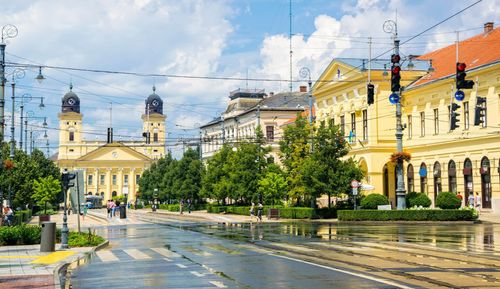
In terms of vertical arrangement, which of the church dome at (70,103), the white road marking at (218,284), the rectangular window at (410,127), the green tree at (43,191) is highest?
the church dome at (70,103)

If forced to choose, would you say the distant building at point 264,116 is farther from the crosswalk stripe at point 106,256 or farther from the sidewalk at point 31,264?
the crosswalk stripe at point 106,256

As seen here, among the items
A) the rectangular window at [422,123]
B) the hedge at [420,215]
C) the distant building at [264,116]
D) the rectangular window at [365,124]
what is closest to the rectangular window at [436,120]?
the rectangular window at [422,123]

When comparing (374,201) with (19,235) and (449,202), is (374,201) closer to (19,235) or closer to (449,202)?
(449,202)

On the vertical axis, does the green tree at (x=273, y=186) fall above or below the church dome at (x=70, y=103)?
below

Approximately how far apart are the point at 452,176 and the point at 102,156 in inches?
5184

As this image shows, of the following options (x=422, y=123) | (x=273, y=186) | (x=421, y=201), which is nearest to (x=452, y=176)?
(x=422, y=123)

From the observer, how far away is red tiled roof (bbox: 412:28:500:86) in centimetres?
5500

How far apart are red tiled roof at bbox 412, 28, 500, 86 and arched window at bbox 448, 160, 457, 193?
288 inches

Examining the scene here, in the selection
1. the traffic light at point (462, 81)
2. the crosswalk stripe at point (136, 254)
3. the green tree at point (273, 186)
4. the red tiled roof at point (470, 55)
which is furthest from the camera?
the green tree at point (273, 186)

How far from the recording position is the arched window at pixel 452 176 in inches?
2287

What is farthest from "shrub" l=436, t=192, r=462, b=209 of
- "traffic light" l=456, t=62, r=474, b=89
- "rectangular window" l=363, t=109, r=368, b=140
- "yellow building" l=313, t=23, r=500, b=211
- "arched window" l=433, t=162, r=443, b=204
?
"traffic light" l=456, t=62, r=474, b=89

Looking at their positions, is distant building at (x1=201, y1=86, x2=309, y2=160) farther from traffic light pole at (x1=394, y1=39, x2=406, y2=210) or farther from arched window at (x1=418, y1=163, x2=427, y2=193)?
traffic light pole at (x1=394, y1=39, x2=406, y2=210)

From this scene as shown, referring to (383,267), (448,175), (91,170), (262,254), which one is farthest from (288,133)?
(91,170)

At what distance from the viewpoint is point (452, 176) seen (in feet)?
193
